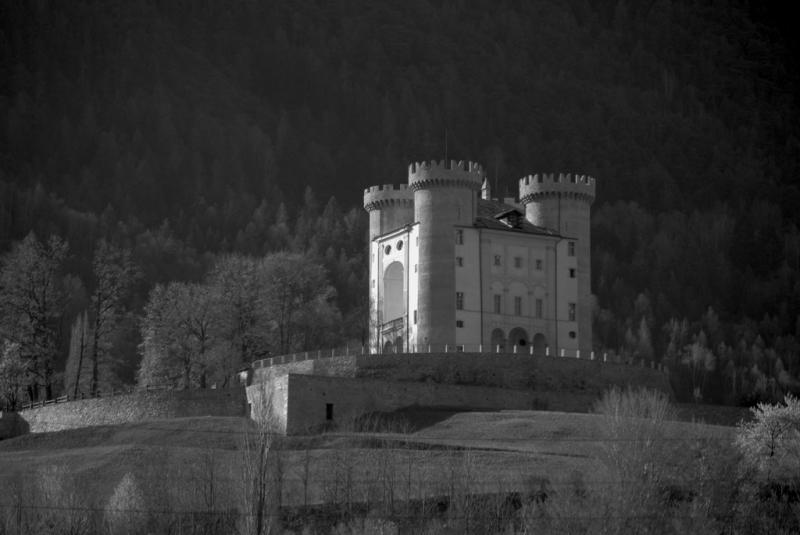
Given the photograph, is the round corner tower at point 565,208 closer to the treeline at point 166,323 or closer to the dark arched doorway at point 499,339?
the dark arched doorway at point 499,339

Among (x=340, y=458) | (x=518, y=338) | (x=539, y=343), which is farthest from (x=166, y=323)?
(x=340, y=458)

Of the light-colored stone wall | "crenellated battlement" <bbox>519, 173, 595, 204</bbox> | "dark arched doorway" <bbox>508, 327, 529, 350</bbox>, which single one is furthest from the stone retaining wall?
"crenellated battlement" <bbox>519, 173, 595, 204</bbox>

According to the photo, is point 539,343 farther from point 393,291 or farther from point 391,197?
point 391,197

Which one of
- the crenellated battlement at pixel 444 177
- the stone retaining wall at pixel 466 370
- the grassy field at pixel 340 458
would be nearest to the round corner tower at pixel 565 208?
the crenellated battlement at pixel 444 177

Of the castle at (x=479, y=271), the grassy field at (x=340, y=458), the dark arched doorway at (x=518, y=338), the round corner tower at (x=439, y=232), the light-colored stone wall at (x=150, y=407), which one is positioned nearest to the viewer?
the grassy field at (x=340, y=458)

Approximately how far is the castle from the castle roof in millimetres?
105

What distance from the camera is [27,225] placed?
161250mm

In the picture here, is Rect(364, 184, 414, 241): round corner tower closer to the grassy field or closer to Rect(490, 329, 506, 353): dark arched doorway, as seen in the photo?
Rect(490, 329, 506, 353): dark arched doorway

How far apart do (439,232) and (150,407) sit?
69.3 ft

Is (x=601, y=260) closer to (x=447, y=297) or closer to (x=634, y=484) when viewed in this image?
(x=447, y=297)

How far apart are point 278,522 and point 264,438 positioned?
11.4ft

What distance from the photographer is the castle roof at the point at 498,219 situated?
95.7 m

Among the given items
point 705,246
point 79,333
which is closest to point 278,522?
point 79,333

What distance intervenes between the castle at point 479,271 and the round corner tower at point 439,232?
6 centimetres
